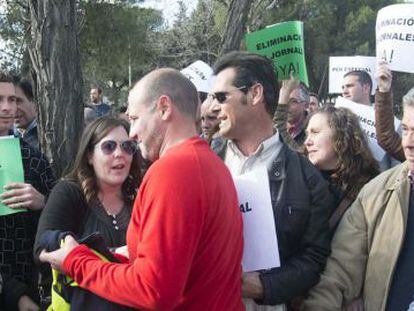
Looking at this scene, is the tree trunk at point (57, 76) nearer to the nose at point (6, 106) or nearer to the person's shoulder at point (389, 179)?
the nose at point (6, 106)

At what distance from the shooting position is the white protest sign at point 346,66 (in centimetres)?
656

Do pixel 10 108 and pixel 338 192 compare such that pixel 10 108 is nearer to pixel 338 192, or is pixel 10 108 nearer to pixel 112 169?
pixel 112 169

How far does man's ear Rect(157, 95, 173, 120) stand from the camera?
1991 mm

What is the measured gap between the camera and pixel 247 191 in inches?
90.6

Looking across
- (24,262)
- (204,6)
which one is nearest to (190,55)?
(204,6)

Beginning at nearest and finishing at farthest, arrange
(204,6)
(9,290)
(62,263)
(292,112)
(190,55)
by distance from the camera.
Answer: (62,263) → (9,290) → (292,112) → (204,6) → (190,55)

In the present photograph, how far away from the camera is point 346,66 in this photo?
6656mm

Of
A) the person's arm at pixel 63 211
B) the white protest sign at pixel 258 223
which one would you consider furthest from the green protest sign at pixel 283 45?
the white protest sign at pixel 258 223

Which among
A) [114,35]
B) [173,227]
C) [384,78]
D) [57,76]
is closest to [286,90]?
[384,78]

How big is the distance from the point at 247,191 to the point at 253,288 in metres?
0.41

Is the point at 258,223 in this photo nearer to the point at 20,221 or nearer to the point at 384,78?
the point at 20,221

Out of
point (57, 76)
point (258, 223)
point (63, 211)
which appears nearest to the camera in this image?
point (258, 223)

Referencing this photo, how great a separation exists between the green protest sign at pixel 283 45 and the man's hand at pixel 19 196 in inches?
105

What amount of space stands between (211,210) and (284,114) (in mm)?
2351
